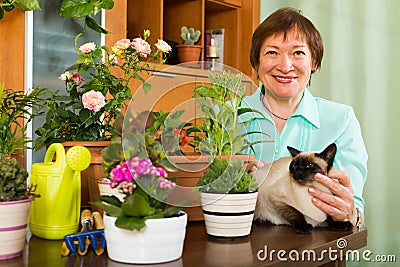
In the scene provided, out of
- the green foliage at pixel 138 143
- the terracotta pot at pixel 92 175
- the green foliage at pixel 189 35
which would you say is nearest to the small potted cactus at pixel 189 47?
the green foliage at pixel 189 35

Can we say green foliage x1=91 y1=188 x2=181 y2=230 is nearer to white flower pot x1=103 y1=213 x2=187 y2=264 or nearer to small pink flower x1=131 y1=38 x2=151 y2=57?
white flower pot x1=103 y1=213 x2=187 y2=264

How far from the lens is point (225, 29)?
3400 mm

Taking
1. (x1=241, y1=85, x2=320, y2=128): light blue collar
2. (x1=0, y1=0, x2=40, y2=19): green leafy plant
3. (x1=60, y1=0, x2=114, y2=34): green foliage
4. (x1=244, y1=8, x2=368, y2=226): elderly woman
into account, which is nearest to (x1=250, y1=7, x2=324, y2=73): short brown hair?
(x1=244, y1=8, x2=368, y2=226): elderly woman

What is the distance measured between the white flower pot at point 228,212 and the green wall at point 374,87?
2.03m

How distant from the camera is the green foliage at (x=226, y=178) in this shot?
0.99 meters

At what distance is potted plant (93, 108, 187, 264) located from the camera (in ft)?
2.62

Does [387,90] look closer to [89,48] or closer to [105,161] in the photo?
[89,48]

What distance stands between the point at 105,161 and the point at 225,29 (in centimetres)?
269

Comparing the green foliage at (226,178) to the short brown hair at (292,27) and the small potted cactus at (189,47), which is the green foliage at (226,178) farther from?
the small potted cactus at (189,47)

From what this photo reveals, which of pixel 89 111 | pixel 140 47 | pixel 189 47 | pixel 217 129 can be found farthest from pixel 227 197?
pixel 189 47

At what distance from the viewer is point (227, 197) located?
A: 0.98 meters

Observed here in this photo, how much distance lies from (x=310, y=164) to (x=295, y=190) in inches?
2.6

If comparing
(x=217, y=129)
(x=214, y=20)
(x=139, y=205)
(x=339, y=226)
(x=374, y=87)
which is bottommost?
(x=339, y=226)

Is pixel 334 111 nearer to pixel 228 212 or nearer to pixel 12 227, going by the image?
pixel 228 212
